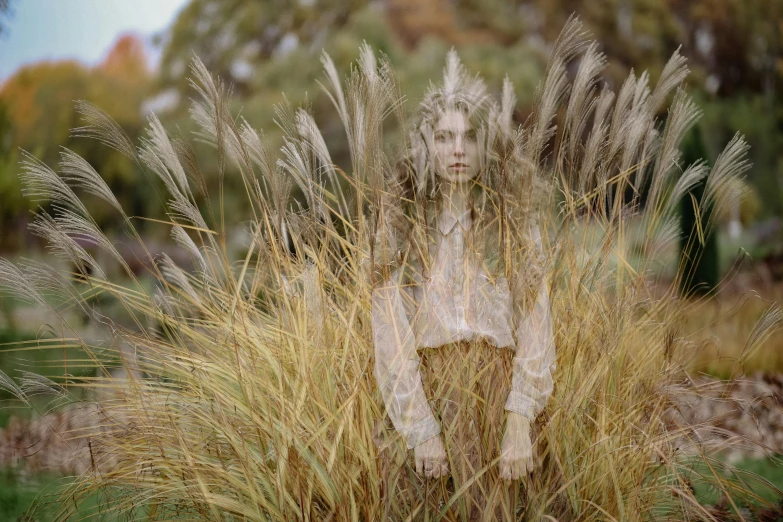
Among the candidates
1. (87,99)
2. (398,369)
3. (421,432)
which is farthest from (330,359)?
(87,99)

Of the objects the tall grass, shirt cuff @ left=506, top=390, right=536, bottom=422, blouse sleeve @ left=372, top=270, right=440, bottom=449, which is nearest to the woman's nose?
the tall grass

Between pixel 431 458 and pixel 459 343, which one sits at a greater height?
pixel 459 343

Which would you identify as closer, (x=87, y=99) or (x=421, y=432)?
(x=421, y=432)

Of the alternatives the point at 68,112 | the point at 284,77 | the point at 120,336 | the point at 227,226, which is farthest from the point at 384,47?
the point at 120,336

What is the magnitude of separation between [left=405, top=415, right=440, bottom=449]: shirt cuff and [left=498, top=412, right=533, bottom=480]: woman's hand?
170mm

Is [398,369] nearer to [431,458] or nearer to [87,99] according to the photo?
[431,458]

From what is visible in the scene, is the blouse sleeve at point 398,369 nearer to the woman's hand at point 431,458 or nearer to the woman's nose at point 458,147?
the woman's hand at point 431,458

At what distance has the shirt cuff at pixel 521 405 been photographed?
5.78 feet

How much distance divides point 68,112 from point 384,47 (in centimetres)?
358

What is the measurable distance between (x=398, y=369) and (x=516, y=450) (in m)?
0.34

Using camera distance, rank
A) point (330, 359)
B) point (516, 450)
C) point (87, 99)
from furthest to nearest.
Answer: point (87, 99)
point (330, 359)
point (516, 450)

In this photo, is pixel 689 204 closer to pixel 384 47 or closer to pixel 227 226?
pixel 384 47

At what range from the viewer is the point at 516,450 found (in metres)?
1.73

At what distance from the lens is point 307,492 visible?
1.84m
